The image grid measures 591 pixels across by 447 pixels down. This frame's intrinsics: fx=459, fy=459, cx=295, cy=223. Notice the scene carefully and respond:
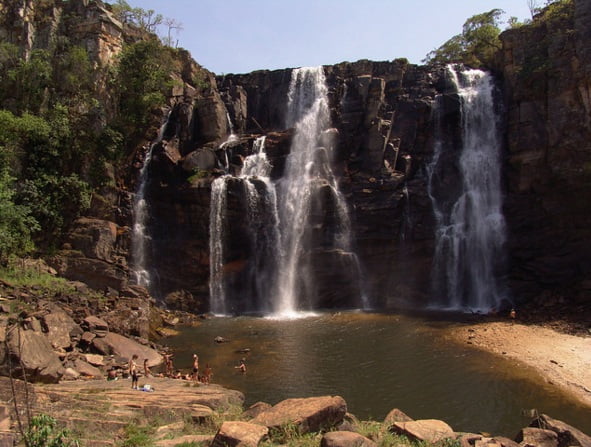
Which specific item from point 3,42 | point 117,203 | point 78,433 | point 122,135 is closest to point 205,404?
point 78,433

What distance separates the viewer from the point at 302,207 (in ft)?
112

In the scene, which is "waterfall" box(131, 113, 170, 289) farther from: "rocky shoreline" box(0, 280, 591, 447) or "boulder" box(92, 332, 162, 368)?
"boulder" box(92, 332, 162, 368)

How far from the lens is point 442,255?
104ft

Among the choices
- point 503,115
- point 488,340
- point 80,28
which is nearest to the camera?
point 488,340

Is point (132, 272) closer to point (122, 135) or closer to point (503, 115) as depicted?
point (122, 135)

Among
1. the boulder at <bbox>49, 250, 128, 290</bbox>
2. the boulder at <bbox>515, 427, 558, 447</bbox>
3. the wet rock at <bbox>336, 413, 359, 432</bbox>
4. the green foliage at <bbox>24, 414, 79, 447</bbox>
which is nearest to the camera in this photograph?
the green foliage at <bbox>24, 414, 79, 447</bbox>

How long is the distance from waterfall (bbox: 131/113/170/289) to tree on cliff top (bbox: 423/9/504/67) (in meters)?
27.9

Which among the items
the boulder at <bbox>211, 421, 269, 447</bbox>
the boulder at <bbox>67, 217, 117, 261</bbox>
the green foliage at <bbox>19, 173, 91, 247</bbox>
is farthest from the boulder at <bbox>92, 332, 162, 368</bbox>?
the green foliage at <bbox>19, 173, 91, 247</bbox>

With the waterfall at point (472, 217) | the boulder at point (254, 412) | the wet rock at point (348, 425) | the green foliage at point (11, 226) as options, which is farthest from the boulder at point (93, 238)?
the wet rock at point (348, 425)

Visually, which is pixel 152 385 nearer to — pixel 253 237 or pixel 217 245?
pixel 217 245

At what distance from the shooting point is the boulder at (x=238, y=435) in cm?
835

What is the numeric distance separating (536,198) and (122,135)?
30385 millimetres

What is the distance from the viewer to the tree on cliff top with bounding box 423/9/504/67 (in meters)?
41.3

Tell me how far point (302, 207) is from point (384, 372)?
17.4 metres
